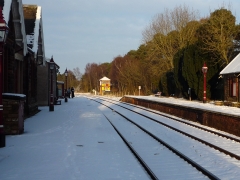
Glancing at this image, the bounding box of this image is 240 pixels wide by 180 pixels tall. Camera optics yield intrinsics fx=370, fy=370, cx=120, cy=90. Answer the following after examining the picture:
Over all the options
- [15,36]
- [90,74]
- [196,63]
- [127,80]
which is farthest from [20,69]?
[90,74]

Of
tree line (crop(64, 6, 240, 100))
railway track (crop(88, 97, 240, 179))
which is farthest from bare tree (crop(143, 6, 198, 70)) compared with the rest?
railway track (crop(88, 97, 240, 179))

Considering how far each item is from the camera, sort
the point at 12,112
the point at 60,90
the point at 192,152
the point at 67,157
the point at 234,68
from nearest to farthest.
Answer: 1. the point at 67,157
2. the point at 192,152
3. the point at 12,112
4. the point at 234,68
5. the point at 60,90

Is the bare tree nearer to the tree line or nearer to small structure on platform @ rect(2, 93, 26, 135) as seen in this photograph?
the tree line

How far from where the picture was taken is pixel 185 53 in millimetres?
38469

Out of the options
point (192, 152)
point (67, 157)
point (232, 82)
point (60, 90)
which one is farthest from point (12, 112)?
point (60, 90)

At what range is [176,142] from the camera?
12.0 metres

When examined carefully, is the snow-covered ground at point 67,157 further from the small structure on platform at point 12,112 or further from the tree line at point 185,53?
the tree line at point 185,53

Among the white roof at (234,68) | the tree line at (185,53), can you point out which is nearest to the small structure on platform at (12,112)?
the white roof at (234,68)

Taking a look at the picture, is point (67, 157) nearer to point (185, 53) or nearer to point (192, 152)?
point (192, 152)

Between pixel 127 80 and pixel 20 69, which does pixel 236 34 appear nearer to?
pixel 20 69

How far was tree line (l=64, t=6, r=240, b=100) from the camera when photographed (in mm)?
36906

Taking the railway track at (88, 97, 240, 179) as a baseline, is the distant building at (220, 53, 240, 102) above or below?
above

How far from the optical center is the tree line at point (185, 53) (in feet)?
121

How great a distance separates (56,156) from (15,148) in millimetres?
1788
